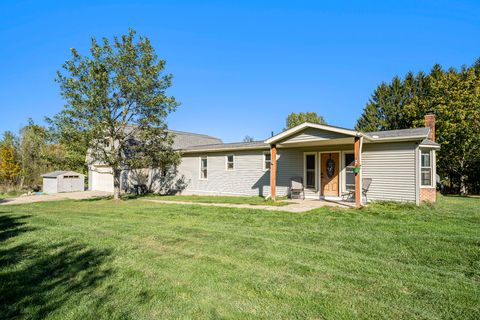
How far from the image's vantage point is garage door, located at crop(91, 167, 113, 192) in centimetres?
2206

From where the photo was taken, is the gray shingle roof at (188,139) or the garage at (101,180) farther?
the gray shingle roof at (188,139)

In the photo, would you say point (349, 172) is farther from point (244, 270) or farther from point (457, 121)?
point (457, 121)

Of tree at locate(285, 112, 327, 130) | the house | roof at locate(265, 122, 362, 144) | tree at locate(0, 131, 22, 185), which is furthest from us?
tree at locate(285, 112, 327, 130)

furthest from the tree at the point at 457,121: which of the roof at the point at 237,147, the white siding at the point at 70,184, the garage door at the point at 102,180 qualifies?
the white siding at the point at 70,184

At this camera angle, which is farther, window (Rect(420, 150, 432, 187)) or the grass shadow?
window (Rect(420, 150, 432, 187))

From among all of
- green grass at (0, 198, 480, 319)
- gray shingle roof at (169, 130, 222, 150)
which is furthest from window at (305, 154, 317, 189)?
gray shingle roof at (169, 130, 222, 150)

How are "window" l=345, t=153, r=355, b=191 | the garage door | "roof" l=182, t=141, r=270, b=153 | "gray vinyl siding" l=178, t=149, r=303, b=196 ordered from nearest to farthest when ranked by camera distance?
"window" l=345, t=153, r=355, b=191
"gray vinyl siding" l=178, t=149, r=303, b=196
"roof" l=182, t=141, r=270, b=153
the garage door

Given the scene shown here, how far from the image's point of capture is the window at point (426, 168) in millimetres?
11266

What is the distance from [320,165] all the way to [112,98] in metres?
10.6

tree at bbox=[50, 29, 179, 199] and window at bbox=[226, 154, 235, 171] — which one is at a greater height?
tree at bbox=[50, 29, 179, 199]

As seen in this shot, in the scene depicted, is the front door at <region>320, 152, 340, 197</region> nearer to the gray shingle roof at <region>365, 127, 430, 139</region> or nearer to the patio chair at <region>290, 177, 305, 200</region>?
the patio chair at <region>290, 177, 305, 200</region>

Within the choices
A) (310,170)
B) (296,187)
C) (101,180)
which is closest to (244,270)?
(296,187)

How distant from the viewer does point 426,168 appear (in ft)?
37.3

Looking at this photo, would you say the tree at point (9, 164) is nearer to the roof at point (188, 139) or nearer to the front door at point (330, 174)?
the roof at point (188, 139)
